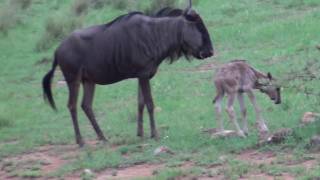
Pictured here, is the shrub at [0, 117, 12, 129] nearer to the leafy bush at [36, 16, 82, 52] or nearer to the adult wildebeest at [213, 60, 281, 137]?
the adult wildebeest at [213, 60, 281, 137]

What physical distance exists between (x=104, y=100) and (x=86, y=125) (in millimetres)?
1805

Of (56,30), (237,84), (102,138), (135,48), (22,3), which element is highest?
(22,3)

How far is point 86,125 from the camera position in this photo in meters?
13.7

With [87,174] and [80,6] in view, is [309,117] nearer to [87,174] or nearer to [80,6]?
[87,174]

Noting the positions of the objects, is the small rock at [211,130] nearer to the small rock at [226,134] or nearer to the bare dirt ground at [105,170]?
the small rock at [226,134]

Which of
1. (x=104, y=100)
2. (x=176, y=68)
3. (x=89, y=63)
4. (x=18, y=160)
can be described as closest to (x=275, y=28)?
(x=176, y=68)

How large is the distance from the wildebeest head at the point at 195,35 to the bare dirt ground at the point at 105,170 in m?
1.92

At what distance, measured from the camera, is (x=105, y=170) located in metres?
9.98

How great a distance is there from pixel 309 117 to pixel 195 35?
79.7 inches

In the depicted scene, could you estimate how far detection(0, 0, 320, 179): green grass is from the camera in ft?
34.7

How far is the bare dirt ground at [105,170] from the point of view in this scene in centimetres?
888

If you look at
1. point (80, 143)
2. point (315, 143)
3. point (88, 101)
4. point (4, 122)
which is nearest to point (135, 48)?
point (88, 101)

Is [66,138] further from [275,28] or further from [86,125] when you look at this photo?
[275,28]

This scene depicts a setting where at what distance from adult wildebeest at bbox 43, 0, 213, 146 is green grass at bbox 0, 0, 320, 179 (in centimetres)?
86
